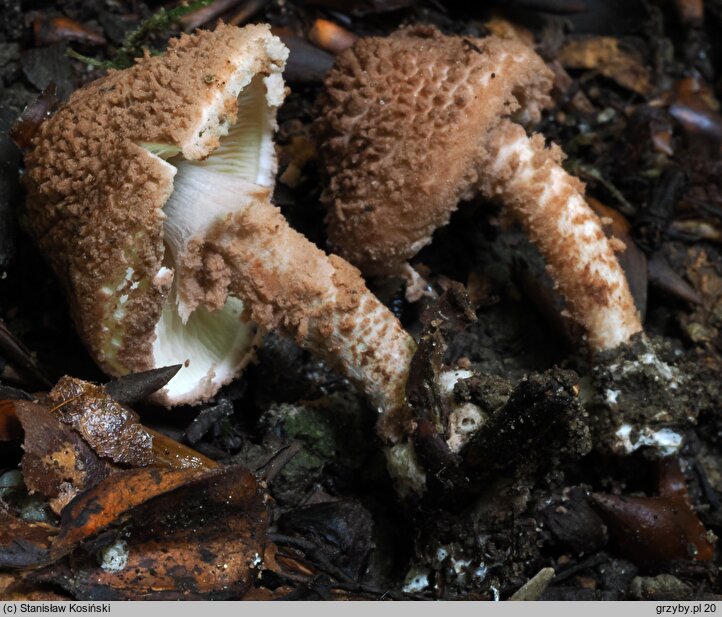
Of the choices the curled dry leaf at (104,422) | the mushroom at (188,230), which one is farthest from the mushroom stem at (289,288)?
the curled dry leaf at (104,422)

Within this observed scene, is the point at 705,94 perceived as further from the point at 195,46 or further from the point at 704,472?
the point at 195,46

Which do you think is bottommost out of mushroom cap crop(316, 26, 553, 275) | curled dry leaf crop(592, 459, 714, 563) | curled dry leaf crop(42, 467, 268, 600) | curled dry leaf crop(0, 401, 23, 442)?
curled dry leaf crop(592, 459, 714, 563)

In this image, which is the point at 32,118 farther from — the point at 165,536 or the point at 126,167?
the point at 165,536

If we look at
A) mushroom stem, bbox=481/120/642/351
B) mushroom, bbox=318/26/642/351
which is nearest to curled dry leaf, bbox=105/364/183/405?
mushroom, bbox=318/26/642/351

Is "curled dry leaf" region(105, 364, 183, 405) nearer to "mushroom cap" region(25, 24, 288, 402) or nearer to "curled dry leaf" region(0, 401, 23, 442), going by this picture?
"mushroom cap" region(25, 24, 288, 402)

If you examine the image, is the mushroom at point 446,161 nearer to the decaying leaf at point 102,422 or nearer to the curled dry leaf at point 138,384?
the curled dry leaf at point 138,384

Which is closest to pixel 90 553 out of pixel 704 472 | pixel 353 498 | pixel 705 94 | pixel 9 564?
pixel 9 564
